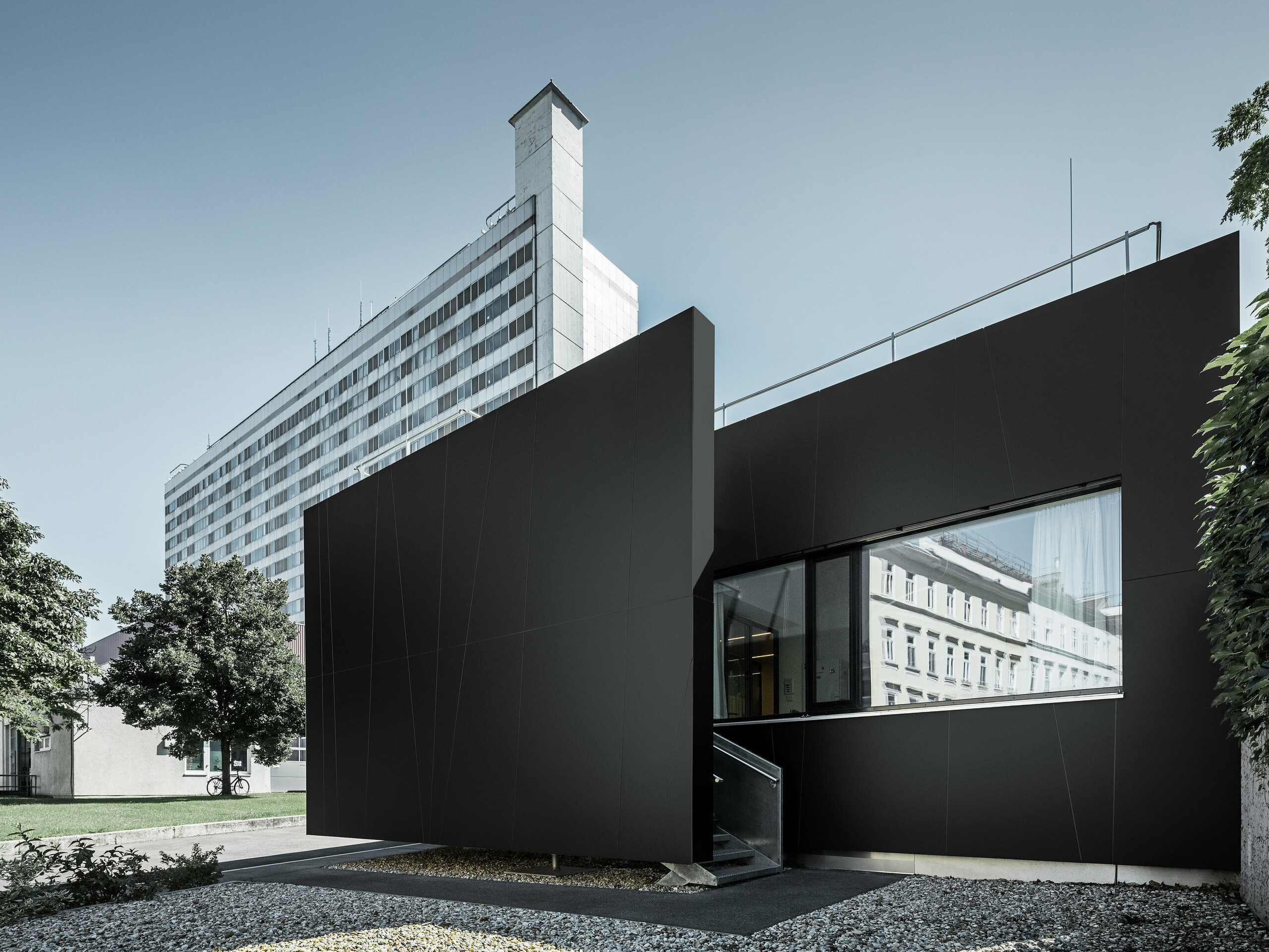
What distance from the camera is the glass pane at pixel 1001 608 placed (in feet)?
22.1

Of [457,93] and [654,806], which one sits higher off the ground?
[457,93]

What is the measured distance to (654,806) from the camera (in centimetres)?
712

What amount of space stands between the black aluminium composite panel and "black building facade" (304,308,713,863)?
1873 mm

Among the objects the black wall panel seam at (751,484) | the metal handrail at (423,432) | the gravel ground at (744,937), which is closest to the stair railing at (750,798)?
the gravel ground at (744,937)

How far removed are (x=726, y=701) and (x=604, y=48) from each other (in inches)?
353

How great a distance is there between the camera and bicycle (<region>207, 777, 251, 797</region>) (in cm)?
3023

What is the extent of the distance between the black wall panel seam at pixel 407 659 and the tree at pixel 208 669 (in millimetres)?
18044

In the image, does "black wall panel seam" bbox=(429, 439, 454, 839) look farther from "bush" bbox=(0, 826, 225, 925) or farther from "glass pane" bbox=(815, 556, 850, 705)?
"glass pane" bbox=(815, 556, 850, 705)

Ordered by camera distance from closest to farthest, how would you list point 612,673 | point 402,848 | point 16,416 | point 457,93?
point 612,673 → point 457,93 → point 402,848 → point 16,416

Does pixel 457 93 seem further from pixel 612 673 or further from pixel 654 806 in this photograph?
pixel 654 806

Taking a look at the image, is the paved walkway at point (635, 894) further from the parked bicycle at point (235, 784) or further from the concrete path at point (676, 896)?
the parked bicycle at point (235, 784)

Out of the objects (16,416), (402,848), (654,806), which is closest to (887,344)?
(654,806)

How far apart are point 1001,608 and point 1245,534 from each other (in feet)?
11.7

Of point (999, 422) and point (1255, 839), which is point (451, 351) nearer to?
point (999, 422)
